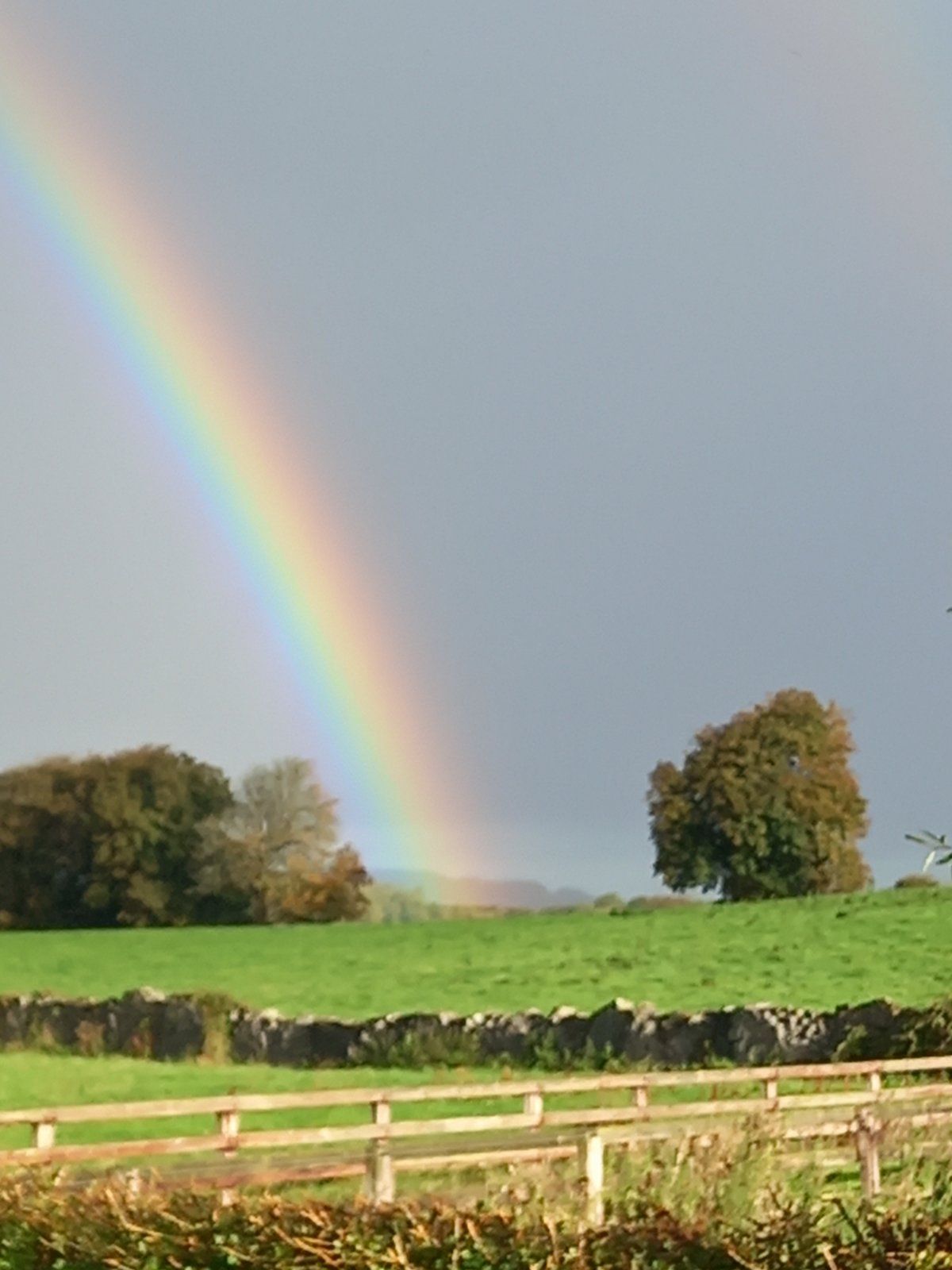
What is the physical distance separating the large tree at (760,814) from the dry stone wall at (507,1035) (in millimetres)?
42477

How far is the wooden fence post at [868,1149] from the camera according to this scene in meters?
11.3

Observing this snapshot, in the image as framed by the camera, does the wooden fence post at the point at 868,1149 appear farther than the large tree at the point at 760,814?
No

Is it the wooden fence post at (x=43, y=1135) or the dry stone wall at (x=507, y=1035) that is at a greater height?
the dry stone wall at (x=507, y=1035)

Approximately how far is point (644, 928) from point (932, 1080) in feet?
84.2

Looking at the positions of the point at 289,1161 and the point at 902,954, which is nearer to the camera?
the point at 289,1161

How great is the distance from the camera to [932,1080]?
2584 cm

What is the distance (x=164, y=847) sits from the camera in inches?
3312

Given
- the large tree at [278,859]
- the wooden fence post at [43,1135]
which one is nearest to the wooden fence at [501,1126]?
the wooden fence post at [43,1135]

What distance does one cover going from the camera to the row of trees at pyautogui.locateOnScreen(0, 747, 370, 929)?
261 ft

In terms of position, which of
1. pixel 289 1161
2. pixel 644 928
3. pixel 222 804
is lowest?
pixel 289 1161

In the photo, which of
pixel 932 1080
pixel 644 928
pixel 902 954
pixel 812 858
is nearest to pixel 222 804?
pixel 812 858

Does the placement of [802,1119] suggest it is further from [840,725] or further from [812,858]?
[840,725]

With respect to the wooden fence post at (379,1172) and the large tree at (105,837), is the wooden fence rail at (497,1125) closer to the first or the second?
the wooden fence post at (379,1172)

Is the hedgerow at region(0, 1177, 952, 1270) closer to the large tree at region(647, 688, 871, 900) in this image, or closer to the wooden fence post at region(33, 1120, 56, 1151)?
the wooden fence post at region(33, 1120, 56, 1151)
